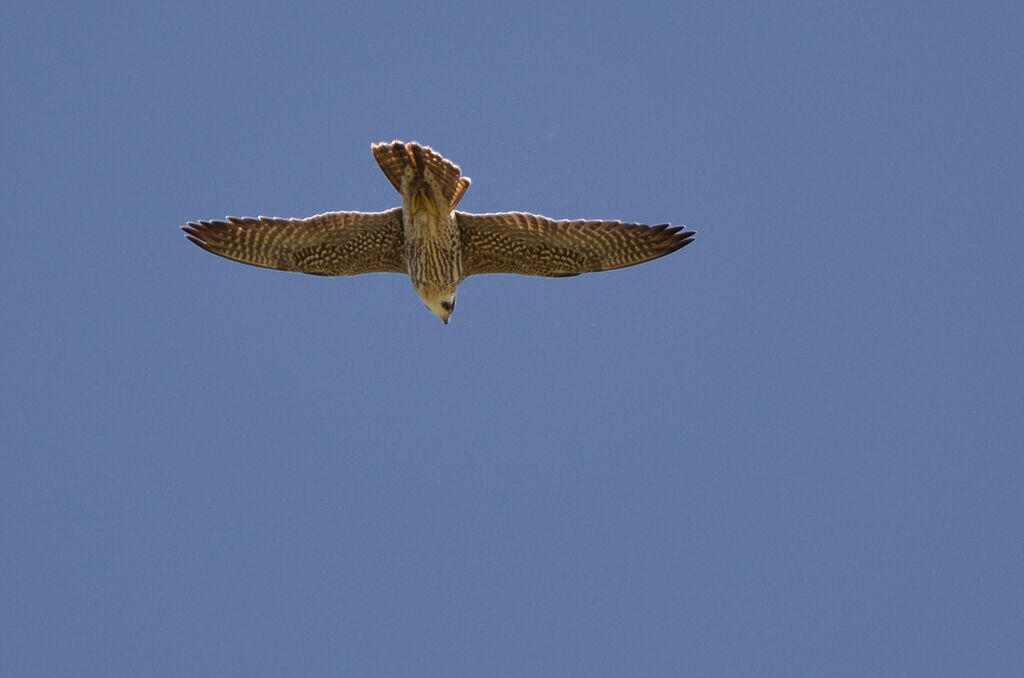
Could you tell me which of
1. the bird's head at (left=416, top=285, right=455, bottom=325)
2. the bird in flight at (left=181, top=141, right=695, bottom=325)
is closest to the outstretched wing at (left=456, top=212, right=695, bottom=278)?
the bird in flight at (left=181, top=141, right=695, bottom=325)

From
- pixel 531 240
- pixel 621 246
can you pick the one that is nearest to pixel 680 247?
pixel 621 246

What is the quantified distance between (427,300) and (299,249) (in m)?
1.42

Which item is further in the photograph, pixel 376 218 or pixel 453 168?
pixel 376 218

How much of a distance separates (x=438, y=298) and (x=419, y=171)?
1762 mm

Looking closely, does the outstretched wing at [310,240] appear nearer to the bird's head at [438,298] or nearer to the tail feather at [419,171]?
the bird's head at [438,298]

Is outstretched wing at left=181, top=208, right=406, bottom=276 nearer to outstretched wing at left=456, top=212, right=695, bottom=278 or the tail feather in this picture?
the tail feather

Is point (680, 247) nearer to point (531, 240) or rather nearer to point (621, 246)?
point (621, 246)

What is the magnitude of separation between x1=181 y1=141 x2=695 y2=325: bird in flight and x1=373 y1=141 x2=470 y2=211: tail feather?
13 centimetres

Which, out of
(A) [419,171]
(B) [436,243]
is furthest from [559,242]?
(A) [419,171]

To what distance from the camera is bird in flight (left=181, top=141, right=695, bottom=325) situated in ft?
43.7

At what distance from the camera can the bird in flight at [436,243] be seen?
1330cm

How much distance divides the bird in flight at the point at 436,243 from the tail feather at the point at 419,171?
0.42 feet

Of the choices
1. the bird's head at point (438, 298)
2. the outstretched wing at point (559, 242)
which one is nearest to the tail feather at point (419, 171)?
the outstretched wing at point (559, 242)

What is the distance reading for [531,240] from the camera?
1345 centimetres
